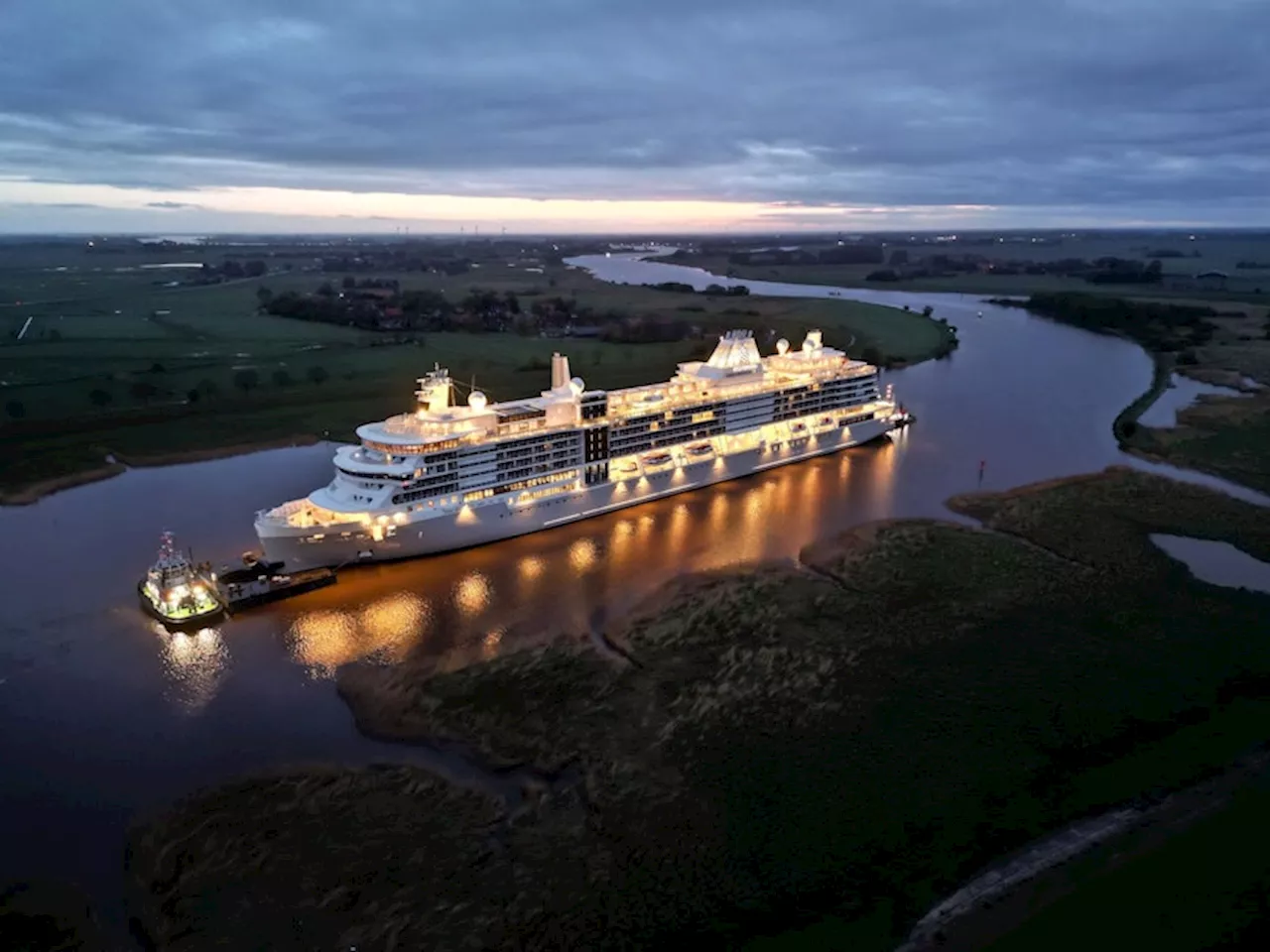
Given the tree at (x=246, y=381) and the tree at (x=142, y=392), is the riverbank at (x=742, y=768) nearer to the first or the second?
the tree at (x=246, y=381)

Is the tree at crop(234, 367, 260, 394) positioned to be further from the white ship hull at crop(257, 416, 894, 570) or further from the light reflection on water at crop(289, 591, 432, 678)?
the light reflection on water at crop(289, 591, 432, 678)

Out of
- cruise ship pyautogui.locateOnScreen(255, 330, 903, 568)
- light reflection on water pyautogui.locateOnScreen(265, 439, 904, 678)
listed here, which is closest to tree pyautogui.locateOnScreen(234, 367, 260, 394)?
cruise ship pyautogui.locateOnScreen(255, 330, 903, 568)

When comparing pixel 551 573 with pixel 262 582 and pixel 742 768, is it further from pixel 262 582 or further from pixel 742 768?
pixel 742 768

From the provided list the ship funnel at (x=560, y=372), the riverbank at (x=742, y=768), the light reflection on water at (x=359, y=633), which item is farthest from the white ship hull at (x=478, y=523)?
the riverbank at (x=742, y=768)

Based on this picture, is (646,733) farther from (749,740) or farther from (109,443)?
(109,443)

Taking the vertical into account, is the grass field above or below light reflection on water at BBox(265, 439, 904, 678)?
above

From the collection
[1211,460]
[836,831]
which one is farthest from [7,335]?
[1211,460]

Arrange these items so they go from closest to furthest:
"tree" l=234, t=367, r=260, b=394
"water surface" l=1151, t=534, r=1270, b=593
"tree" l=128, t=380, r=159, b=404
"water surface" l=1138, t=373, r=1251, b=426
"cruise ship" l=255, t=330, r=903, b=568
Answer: "water surface" l=1151, t=534, r=1270, b=593 < "cruise ship" l=255, t=330, r=903, b=568 < "water surface" l=1138, t=373, r=1251, b=426 < "tree" l=128, t=380, r=159, b=404 < "tree" l=234, t=367, r=260, b=394
